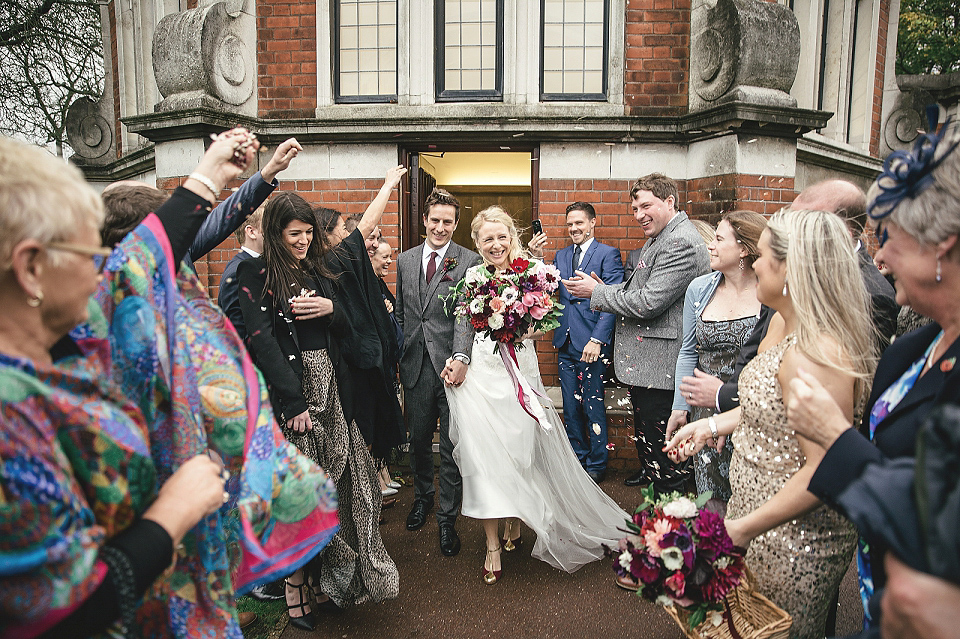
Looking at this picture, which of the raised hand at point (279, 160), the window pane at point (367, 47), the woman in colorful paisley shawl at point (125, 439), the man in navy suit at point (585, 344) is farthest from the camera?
the window pane at point (367, 47)

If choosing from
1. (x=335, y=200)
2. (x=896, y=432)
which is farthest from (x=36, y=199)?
(x=335, y=200)

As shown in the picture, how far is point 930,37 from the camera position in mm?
13859

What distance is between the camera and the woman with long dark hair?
10.5 ft

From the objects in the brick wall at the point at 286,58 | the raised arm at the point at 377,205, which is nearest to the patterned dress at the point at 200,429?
the raised arm at the point at 377,205

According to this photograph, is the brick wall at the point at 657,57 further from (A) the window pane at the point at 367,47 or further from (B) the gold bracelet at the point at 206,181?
(B) the gold bracelet at the point at 206,181

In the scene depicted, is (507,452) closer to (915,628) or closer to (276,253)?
(276,253)

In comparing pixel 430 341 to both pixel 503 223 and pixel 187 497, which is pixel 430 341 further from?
pixel 187 497

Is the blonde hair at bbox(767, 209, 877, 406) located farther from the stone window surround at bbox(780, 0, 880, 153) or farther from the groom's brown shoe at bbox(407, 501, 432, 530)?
the stone window surround at bbox(780, 0, 880, 153)

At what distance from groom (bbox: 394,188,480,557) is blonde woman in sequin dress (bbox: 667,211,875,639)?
2556mm

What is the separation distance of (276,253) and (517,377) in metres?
1.77

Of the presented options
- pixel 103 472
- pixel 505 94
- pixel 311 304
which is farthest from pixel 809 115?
pixel 103 472

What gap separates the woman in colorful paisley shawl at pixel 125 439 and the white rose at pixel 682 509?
3.93ft

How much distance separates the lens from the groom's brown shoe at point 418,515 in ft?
15.3

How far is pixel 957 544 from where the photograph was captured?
3.17 ft
